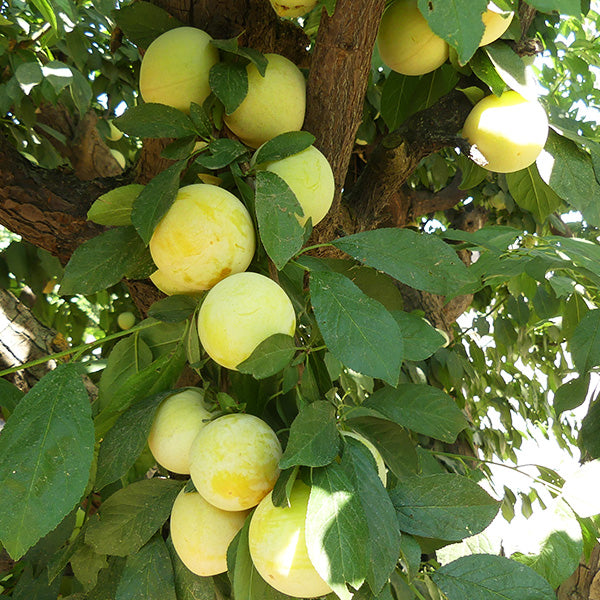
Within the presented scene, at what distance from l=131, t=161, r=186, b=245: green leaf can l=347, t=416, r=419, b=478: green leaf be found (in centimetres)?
36

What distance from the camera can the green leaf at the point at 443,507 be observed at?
657 mm

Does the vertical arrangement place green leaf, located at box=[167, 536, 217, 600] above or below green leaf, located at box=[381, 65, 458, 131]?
below

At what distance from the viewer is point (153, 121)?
815mm

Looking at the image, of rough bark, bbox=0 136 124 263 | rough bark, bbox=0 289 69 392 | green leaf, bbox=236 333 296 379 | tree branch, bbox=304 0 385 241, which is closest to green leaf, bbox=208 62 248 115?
tree branch, bbox=304 0 385 241

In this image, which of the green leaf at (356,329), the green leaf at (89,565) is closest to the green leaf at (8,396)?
the green leaf at (89,565)

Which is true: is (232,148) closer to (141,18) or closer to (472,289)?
(141,18)

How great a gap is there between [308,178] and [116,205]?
0.25 meters

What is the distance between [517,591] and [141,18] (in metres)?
0.95

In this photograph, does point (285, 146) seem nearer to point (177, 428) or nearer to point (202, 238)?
point (202, 238)

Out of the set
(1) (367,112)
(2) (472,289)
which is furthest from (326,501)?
(1) (367,112)

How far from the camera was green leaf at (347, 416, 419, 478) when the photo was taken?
2.73 ft

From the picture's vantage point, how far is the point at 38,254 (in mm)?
1920

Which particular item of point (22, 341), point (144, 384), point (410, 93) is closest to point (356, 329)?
point (144, 384)

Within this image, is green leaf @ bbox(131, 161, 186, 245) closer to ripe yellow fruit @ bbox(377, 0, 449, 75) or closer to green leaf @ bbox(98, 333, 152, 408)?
green leaf @ bbox(98, 333, 152, 408)
